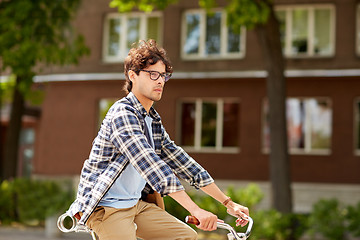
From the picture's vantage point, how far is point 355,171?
20141mm

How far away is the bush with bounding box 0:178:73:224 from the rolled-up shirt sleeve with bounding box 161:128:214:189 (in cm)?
1114

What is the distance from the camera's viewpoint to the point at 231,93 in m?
21.6

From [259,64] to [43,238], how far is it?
432 inches

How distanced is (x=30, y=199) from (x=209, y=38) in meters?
9.96

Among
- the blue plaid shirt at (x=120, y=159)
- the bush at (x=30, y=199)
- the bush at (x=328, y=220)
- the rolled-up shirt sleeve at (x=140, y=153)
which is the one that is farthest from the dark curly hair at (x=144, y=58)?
the bush at (x=30, y=199)

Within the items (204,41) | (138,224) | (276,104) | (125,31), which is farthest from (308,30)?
(138,224)

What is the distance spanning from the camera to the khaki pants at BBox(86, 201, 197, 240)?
3.19 metres

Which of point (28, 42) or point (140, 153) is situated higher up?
point (28, 42)

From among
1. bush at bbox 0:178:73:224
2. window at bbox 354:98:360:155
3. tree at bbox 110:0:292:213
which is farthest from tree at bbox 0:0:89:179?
window at bbox 354:98:360:155

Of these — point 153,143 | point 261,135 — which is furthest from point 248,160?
point 153,143

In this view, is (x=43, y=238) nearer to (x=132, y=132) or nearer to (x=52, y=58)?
(x=52, y=58)

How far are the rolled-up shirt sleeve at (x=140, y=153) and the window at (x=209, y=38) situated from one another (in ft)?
61.9

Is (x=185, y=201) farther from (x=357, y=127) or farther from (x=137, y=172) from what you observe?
(x=357, y=127)

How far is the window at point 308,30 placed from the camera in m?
20.9
